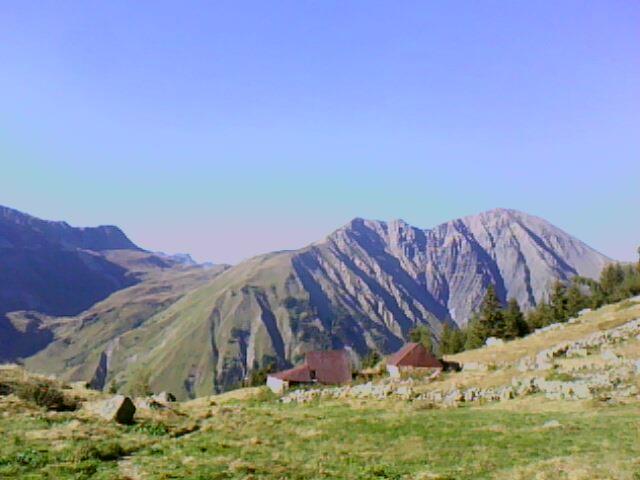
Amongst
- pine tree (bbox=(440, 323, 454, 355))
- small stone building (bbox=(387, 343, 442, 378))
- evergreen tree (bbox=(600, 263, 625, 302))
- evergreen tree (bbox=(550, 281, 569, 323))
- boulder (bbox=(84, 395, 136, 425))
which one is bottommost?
pine tree (bbox=(440, 323, 454, 355))

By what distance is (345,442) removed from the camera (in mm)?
24000

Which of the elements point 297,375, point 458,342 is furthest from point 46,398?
point 458,342

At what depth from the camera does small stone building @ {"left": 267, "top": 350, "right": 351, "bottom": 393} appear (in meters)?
68.1

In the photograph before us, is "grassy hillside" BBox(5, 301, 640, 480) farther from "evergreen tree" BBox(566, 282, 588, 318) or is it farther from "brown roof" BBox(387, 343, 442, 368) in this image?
"evergreen tree" BBox(566, 282, 588, 318)

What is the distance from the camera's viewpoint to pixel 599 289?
129 metres

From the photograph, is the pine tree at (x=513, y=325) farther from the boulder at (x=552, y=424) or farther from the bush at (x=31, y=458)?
the bush at (x=31, y=458)

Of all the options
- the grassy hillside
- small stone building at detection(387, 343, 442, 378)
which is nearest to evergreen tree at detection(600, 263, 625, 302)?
small stone building at detection(387, 343, 442, 378)

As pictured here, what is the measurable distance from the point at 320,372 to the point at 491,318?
47164 millimetres

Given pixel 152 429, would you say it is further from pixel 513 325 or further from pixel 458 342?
pixel 458 342

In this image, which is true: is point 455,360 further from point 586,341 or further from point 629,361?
point 629,361

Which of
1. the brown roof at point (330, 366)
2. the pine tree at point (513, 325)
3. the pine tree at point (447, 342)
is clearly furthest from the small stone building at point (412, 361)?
the pine tree at point (447, 342)

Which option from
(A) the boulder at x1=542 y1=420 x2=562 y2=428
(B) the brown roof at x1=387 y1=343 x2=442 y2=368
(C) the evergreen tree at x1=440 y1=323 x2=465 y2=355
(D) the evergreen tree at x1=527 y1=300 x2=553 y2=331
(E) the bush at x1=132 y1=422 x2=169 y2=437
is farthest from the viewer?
(C) the evergreen tree at x1=440 y1=323 x2=465 y2=355

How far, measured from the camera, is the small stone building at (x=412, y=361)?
225ft

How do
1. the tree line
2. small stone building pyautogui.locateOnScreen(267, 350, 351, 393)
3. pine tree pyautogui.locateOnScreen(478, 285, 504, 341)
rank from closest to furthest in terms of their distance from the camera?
small stone building pyautogui.locateOnScreen(267, 350, 351, 393) → pine tree pyautogui.locateOnScreen(478, 285, 504, 341) → the tree line
